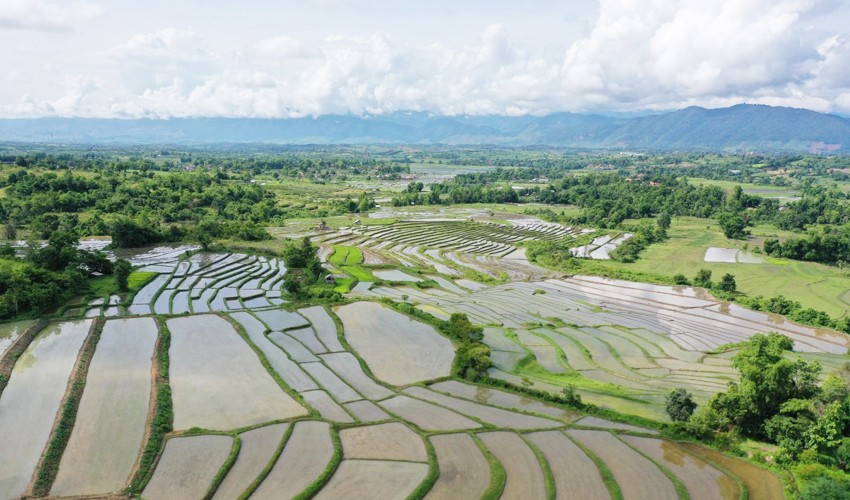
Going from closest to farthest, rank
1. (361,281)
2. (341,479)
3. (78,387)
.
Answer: (341,479), (78,387), (361,281)

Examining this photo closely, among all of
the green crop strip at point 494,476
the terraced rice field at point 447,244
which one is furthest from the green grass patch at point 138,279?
the green crop strip at point 494,476

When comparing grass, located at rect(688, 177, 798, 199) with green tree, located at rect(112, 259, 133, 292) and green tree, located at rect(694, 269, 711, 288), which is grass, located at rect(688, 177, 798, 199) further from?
green tree, located at rect(112, 259, 133, 292)

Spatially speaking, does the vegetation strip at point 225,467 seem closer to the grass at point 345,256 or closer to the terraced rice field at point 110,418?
the terraced rice field at point 110,418

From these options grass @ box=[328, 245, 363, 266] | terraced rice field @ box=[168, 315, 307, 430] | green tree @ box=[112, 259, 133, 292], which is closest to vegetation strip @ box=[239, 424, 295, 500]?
terraced rice field @ box=[168, 315, 307, 430]

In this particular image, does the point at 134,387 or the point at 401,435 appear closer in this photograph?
the point at 401,435

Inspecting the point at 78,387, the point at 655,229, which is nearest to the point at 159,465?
the point at 78,387

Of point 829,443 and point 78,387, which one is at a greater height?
point 829,443

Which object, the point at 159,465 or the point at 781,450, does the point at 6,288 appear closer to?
the point at 159,465
